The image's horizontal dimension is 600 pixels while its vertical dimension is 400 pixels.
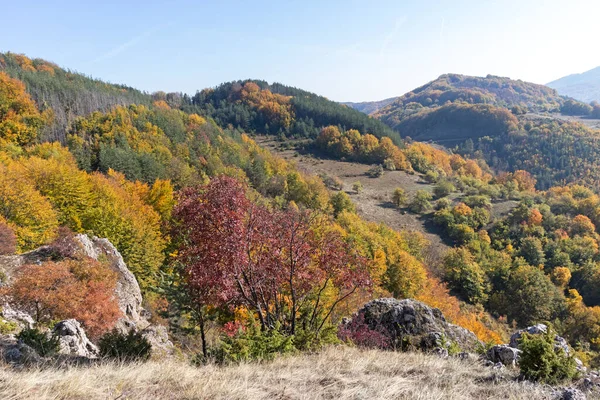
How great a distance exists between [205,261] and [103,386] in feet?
11.7

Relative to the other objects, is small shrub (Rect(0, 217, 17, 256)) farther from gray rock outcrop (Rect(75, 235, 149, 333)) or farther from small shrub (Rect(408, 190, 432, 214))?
small shrub (Rect(408, 190, 432, 214))

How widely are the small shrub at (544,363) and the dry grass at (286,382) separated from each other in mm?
492

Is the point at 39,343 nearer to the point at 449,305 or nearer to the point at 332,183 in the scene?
the point at 449,305

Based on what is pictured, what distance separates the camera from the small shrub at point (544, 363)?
7848 millimetres

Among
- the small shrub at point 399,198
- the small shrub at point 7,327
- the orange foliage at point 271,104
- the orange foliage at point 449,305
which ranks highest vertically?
the orange foliage at point 271,104

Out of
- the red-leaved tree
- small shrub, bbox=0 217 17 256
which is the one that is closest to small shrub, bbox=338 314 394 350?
the red-leaved tree

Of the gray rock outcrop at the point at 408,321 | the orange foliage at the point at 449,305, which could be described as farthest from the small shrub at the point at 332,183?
the gray rock outcrop at the point at 408,321

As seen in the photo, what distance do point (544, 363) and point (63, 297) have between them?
63.6ft

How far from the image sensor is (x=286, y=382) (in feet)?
22.4

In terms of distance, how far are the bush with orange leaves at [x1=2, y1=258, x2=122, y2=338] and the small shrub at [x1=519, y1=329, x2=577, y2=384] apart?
17.8 meters

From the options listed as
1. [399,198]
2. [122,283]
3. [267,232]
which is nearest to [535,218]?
[399,198]

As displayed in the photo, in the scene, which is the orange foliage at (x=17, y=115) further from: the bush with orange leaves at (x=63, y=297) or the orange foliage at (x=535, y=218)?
the orange foliage at (x=535, y=218)

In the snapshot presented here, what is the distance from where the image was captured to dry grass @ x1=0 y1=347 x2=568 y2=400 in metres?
5.61

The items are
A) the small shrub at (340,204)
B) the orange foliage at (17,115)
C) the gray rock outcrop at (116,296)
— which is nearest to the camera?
the gray rock outcrop at (116,296)
